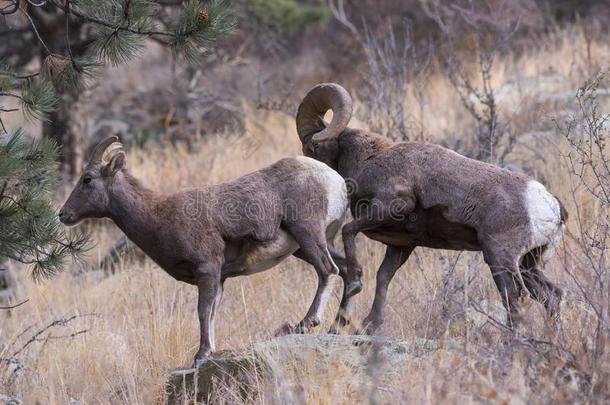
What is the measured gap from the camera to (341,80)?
19.1 meters

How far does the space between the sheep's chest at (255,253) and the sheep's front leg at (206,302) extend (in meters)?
0.21

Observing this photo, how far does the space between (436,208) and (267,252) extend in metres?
1.10

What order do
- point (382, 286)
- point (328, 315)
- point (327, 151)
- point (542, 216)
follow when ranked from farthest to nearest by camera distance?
point (328, 315) → point (327, 151) → point (382, 286) → point (542, 216)

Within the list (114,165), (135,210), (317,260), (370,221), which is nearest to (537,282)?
(370,221)

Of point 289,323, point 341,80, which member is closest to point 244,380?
point 289,323

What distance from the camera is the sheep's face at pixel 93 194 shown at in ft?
22.1

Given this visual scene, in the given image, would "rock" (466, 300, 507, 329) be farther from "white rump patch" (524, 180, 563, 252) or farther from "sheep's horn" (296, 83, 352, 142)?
"sheep's horn" (296, 83, 352, 142)

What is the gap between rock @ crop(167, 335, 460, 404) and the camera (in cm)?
593

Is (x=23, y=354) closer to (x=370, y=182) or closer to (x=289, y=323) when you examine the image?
(x=289, y=323)

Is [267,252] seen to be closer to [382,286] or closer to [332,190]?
[332,190]

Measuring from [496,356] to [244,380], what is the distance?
5.27ft

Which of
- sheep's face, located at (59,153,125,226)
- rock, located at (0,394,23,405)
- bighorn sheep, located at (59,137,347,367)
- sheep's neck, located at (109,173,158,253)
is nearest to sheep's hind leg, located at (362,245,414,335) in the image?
bighorn sheep, located at (59,137,347,367)

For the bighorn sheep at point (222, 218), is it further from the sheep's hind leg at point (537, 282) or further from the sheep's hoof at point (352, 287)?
Result: the sheep's hind leg at point (537, 282)

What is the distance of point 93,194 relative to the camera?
266 inches
